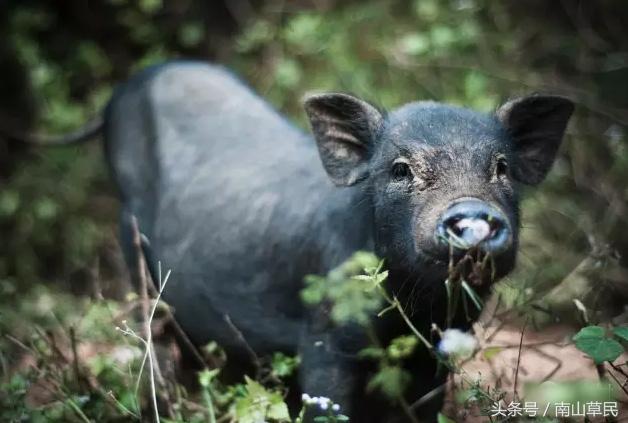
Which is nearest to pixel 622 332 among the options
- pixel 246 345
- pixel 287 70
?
pixel 246 345

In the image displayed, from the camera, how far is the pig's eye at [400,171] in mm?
3388

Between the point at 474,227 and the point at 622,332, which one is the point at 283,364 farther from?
the point at 622,332

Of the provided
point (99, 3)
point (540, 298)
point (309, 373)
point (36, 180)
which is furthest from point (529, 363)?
point (99, 3)

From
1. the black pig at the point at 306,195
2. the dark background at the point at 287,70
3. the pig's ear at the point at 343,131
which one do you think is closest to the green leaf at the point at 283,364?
the black pig at the point at 306,195

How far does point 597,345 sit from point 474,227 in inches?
20.1

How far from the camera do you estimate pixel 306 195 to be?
13.2ft

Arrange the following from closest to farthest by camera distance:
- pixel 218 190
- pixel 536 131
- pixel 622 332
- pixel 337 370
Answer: pixel 622 332 < pixel 337 370 < pixel 536 131 < pixel 218 190

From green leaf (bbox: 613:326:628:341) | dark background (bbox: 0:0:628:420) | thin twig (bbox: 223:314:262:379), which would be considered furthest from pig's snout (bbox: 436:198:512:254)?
dark background (bbox: 0:0:628:420)

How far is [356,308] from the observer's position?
11.2 feet

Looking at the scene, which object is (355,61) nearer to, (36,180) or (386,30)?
(386,30)

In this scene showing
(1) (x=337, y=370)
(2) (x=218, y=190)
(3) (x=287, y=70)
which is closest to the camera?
(1) (x=337, y=370)

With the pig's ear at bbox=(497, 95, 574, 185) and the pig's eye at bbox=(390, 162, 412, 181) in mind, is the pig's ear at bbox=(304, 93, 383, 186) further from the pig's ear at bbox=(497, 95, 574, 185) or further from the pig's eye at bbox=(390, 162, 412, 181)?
the pig's ear at bbox=(497, 95, 574, 185)

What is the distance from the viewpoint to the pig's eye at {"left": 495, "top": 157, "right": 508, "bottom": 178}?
133 inches

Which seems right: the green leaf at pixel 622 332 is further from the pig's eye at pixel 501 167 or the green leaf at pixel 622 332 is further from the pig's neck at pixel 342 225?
the pig's neck at pixel 342 225
